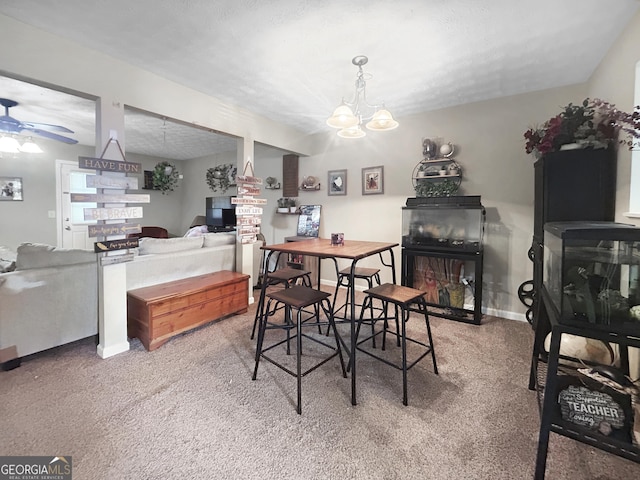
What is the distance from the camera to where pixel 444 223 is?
10.6 ft

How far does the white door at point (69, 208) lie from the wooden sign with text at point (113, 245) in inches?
137

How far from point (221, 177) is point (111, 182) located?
3.87m

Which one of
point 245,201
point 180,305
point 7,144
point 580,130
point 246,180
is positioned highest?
point 7,144

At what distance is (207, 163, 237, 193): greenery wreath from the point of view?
232 inches

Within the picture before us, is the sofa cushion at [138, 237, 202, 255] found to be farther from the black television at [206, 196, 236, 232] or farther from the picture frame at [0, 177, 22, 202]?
the picture frame at [0, 177, 22, 202]

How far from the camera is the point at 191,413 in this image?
166cm

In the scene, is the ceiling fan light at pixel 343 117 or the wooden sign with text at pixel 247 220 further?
the wooden sign with text at pixel 247 220

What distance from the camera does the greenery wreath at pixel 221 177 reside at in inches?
232

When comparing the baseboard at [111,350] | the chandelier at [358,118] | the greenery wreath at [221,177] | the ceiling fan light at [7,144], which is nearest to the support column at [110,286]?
the baseboard at [111,350]

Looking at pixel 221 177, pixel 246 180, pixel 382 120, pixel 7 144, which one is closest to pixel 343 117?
pixel 382 120

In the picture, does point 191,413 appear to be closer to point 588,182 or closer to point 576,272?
point 576,272

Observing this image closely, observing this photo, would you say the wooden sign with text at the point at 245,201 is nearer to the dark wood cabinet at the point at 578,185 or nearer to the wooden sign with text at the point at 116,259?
the wooden sign with text at the point at 116,259

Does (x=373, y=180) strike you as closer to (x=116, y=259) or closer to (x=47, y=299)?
(x=116, y=259)

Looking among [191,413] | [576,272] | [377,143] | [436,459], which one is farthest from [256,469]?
[377,143]
